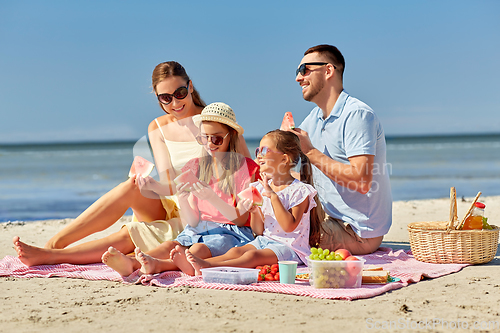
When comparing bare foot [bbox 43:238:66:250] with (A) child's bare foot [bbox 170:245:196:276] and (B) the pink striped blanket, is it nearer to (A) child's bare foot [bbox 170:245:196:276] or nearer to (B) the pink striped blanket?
(B) the pink striped blanket

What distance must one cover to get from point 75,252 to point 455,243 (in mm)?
3285

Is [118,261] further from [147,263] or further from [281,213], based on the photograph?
[281,213]

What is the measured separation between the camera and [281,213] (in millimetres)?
3777

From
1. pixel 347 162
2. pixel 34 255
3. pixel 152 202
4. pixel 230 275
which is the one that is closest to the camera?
pixel 230 275

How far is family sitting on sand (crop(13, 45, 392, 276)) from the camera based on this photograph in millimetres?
3955

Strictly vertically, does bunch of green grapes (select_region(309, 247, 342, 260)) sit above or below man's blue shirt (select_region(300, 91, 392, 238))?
below

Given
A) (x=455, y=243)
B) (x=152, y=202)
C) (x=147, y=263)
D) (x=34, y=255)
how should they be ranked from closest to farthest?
(x=147, y=263) → (x=34, y=255) → (x=455, y=243) → (x=152, y=202)

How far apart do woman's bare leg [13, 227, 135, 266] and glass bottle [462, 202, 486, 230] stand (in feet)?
9.69

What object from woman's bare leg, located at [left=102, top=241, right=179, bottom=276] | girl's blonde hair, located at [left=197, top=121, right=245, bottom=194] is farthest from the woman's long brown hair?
woman's bare leg, located at [left=102, top=241, right=179, bottom=276]

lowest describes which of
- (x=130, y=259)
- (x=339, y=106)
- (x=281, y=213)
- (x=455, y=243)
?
(x=130, y=259)

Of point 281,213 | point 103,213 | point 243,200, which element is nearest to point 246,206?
point 243,200

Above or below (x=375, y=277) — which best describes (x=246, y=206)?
above

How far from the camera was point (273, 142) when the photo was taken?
4.07m

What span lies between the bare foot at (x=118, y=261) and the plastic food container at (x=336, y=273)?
1.38 meters
